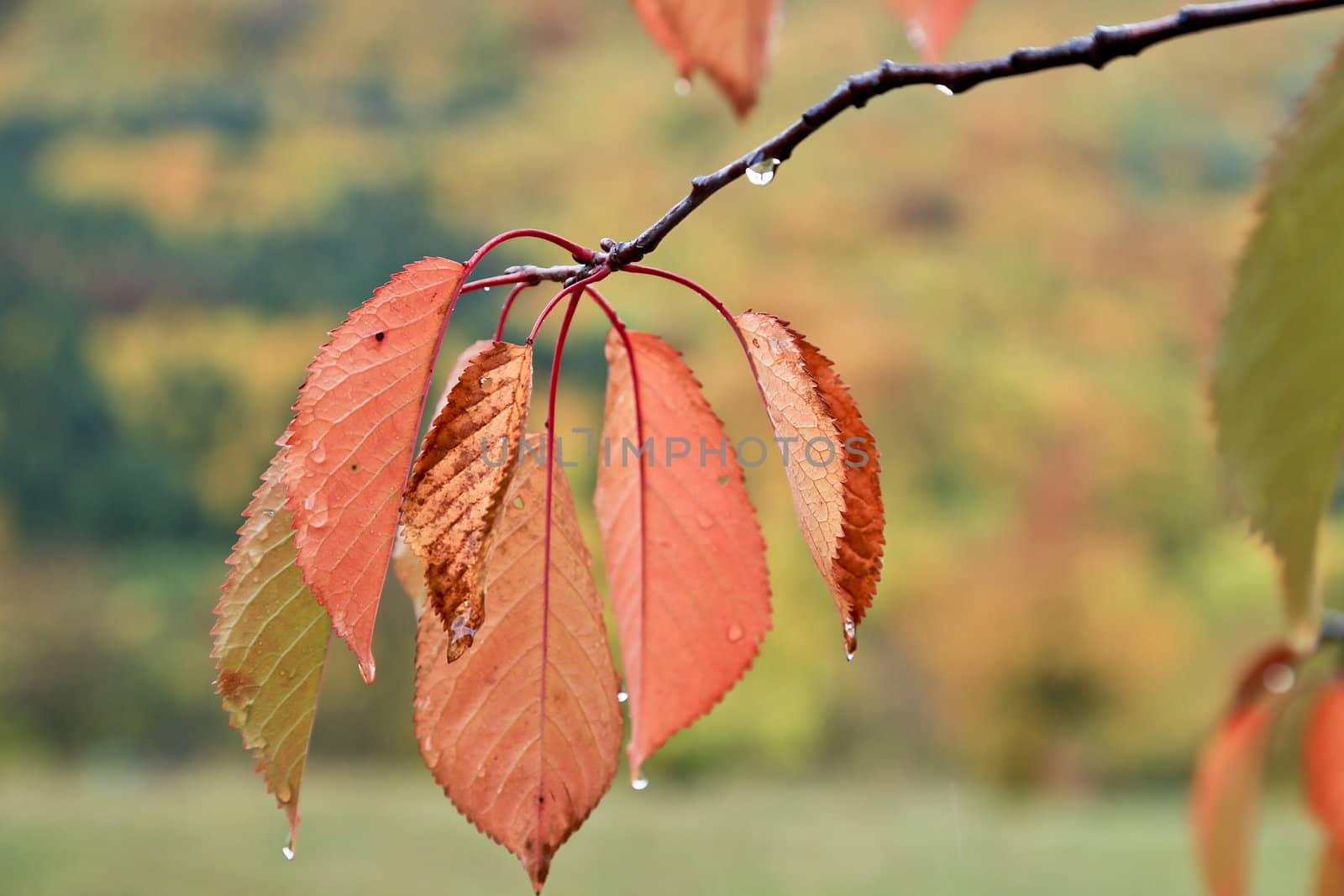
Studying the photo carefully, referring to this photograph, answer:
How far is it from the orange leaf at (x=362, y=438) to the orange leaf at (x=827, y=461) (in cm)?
5

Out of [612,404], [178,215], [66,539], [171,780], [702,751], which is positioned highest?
[178,215]

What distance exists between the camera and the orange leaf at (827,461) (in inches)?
6.2

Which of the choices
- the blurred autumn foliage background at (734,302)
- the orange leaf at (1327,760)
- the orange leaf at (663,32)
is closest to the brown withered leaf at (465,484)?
the orange leaf at (663,32)

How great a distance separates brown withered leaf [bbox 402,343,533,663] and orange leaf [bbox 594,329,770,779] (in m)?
0.05

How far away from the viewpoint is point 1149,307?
3.79m

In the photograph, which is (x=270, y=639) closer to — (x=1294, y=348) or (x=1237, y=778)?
(x=1294, y=348)

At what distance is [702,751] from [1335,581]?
2.18 metres

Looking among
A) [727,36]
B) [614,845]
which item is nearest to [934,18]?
[727,36]

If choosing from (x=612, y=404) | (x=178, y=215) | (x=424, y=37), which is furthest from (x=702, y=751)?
(x=612, y=404)

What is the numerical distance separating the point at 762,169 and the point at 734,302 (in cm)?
300

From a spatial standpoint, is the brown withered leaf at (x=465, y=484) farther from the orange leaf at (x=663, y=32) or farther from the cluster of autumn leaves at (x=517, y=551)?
the orange leaf at (x=663, y=32)

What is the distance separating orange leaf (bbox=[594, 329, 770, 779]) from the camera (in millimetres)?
199

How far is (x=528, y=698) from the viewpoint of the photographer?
18 centimetres

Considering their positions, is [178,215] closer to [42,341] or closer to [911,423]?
[42,341]
